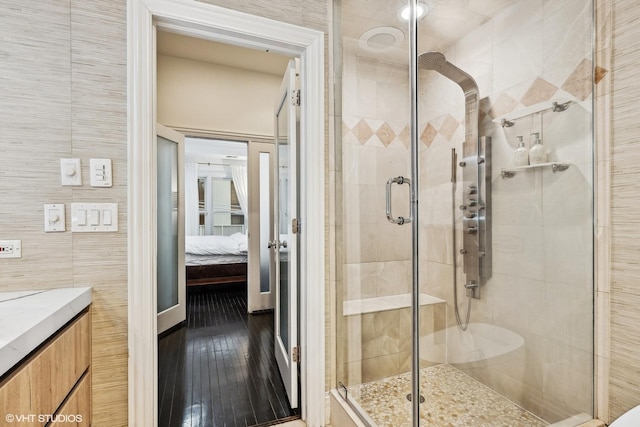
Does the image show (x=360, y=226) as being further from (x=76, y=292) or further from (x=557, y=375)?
(x=76, y=292)

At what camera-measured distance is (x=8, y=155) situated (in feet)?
4.29

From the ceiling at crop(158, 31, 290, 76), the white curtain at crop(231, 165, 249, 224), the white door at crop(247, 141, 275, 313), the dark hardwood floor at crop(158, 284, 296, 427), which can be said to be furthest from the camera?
the white curtain at crop(231, 165, 249, 224)

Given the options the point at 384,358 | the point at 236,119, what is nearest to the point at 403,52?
the point at 384,358

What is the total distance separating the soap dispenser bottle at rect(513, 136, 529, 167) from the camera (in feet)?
4.95

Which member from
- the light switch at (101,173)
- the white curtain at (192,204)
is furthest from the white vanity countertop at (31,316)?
the white curtain at (192,204)

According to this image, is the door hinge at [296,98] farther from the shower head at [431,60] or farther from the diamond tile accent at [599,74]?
the diamond tile accent at [599,74]

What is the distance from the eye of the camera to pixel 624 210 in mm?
1178

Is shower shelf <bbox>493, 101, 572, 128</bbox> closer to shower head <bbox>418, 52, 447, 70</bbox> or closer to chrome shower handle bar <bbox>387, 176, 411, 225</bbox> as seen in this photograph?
shower head <bbox>418, 52, 447, 70</bbox>

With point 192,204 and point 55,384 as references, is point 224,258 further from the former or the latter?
point 55,384

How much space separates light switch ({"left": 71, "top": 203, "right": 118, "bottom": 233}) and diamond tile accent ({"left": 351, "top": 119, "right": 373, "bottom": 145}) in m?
1.31

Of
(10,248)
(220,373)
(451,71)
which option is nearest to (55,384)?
(10,248)

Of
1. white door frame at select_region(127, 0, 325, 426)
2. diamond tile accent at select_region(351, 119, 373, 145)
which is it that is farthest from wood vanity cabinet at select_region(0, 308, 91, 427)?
diamond tile accent at select_region(351, 119, 373, 145)

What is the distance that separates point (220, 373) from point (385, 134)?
6.79 feet

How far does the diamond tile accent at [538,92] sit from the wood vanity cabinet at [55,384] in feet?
7.11
